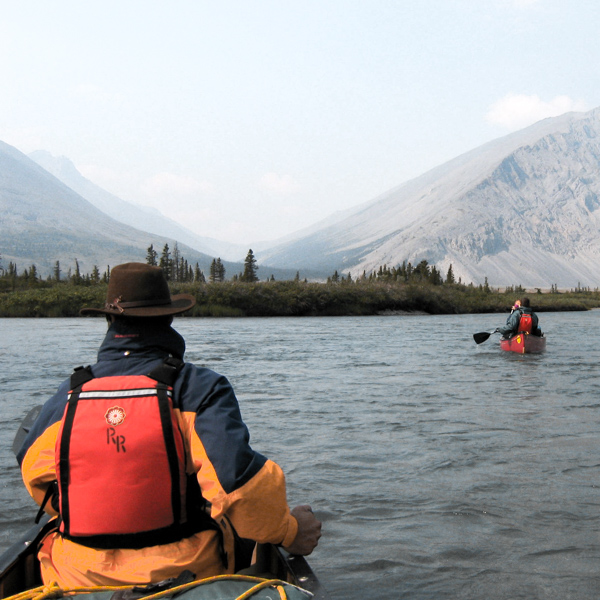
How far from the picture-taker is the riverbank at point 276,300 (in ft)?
197

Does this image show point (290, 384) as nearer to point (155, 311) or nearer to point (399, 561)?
point (399, 561)

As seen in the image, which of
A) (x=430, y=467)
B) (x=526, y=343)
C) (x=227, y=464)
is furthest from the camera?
(x=526, y=343)

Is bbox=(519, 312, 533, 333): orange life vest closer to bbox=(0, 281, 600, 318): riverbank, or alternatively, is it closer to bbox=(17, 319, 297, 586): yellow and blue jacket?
bbox=(17, 319, 297, 586): yellow and blue jacket

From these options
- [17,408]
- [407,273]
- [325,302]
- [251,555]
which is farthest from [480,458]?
[407,273]

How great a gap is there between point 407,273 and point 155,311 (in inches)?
4804

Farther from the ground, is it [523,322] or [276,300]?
[276,300]

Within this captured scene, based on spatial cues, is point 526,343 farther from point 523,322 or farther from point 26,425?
point 26,425

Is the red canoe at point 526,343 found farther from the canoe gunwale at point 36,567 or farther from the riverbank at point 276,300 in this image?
the riverbank at point 276,300

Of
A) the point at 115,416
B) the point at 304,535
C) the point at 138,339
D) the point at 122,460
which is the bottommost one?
the point at 304,535

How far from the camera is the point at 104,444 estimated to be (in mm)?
3361

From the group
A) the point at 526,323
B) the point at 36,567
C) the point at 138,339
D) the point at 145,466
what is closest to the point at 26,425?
the point at 36,567

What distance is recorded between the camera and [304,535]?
12.5 ft

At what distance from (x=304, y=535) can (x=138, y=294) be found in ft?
5.10

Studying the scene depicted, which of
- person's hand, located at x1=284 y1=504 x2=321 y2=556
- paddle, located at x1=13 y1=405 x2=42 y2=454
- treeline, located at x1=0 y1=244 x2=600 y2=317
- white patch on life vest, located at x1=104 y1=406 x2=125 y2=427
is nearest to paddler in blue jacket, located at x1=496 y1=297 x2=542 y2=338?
person's hand, located at x1=284 y1=504 x2=321 y2=556
